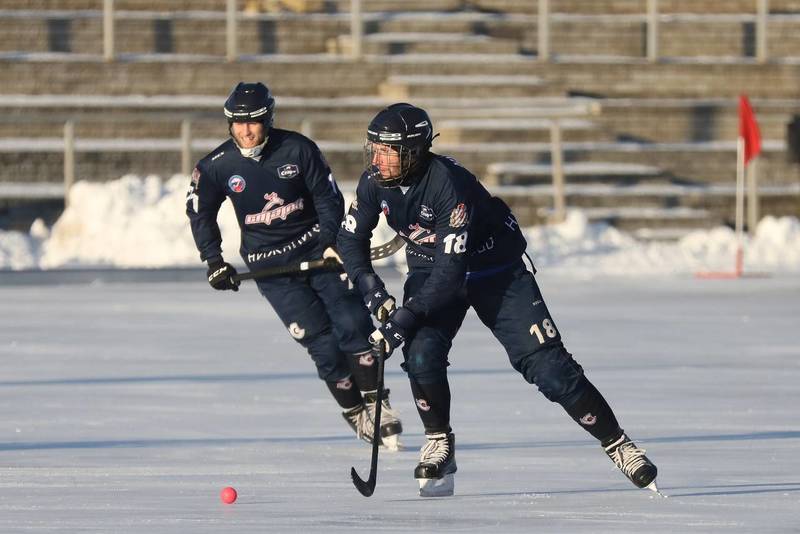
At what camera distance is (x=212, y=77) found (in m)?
21.2

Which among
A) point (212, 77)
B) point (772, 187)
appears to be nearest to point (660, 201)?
point (772, 187)

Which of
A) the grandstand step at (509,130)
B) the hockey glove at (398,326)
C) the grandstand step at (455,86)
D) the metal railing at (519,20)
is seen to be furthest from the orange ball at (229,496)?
the metal railing at (519,20)

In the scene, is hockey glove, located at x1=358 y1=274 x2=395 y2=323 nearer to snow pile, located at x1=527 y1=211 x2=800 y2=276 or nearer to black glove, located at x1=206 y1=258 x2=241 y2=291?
black glove, located at x1=206 y1=258 x2=241 y2=291

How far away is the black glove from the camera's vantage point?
8.01 meters

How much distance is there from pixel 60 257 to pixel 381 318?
1184cm

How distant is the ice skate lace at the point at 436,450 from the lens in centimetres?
642

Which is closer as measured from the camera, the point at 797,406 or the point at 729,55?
the point at 797,406

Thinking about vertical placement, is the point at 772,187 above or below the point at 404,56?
below

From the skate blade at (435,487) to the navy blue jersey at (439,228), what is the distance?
569mm

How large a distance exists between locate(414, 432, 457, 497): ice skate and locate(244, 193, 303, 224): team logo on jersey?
170 centimetres

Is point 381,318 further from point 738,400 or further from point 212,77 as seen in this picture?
point 212,77

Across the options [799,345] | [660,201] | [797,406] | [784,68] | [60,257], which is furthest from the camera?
[784,68]

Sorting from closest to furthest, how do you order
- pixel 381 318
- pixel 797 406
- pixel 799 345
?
pixel 381 318 → pixel 797 406 → pixel 799 345

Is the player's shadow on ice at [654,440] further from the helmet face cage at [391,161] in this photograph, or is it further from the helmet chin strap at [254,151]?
the helmet face cage at [391,161]
